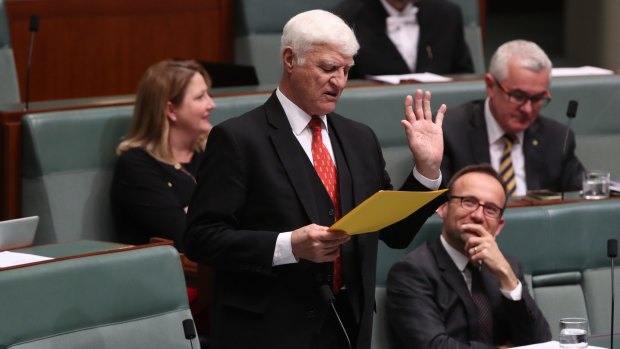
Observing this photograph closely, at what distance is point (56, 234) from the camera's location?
2.34m

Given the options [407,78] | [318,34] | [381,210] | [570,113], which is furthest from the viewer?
[407,78]

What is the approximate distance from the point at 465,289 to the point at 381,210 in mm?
632

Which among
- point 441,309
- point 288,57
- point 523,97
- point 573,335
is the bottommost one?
point 441,309

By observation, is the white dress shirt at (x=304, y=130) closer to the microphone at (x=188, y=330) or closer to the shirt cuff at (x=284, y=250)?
the shirt cuff at (x=284, y=250)

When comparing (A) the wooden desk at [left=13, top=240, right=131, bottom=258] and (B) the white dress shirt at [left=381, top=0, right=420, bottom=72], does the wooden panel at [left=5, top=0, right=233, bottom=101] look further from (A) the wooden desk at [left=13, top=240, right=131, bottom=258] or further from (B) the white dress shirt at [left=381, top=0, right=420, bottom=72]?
(A) the wooden desk at [left=13, top=240, right=131, bottom=258]

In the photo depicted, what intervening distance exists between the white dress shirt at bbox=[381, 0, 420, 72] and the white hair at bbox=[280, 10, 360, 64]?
5.08 feet

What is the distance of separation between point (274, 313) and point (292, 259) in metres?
0.09

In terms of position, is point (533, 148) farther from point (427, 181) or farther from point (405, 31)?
point (427, 181)

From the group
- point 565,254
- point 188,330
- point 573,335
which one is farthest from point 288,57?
point 565,254

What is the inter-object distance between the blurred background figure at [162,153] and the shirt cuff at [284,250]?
917mm

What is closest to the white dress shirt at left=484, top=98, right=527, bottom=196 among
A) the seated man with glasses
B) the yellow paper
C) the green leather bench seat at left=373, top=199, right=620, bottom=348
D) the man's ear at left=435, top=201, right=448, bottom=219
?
the seated man with glasses

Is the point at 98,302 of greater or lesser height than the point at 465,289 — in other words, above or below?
above

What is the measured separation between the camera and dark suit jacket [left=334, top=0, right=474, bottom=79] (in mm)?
3025

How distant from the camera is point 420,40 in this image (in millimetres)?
3096
